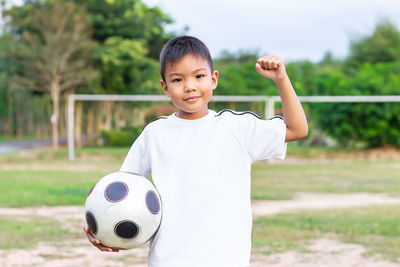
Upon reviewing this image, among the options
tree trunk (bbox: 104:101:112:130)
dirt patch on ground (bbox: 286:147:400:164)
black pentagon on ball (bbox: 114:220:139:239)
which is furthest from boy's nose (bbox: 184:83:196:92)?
tree trunk (bbox: 104:101:112:130)

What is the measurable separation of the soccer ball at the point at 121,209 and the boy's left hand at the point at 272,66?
646 mm

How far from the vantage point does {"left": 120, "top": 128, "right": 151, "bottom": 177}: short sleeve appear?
91.6 inches

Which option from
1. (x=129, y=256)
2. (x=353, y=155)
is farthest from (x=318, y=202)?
(x=353, y=155)

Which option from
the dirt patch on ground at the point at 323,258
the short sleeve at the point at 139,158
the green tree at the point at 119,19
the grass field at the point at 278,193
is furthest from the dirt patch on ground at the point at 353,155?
the short sleeve at the point at 139,158

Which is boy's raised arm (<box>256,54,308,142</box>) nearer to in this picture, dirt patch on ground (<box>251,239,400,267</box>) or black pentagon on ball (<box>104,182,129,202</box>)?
black pentagon on ball (<box>104,182,129,202</box>)

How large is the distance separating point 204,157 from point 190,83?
0.95 ft

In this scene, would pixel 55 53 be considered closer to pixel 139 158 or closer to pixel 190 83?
pixel 139 158

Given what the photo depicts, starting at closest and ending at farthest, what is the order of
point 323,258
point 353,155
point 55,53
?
point 323,258 → point 353,155 → point 55,53

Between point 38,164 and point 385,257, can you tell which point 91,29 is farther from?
point 385,257

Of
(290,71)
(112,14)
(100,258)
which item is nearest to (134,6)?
(112,14)

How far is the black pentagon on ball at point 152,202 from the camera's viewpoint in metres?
2.22

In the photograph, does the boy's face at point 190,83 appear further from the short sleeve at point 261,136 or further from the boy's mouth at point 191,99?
the short sleeve at point 261,136

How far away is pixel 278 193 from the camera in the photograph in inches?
383

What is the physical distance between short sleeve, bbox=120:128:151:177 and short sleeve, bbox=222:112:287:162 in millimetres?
374
